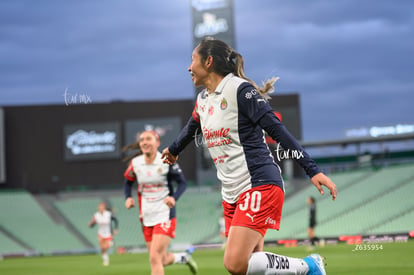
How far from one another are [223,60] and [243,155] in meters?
0.92

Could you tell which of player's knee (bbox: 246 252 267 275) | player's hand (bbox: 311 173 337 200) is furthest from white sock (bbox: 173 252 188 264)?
player's hand (bbox: 311 173 337 200)

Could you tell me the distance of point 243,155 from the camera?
610 centimetres

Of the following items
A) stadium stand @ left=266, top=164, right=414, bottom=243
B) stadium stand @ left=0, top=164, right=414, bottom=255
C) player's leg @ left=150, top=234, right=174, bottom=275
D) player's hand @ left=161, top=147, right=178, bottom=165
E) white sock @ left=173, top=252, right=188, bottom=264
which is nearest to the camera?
player's hand @ left=161, top=147, right=178, bottom=165

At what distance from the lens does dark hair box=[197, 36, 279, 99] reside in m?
6.34

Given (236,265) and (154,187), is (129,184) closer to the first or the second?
(154,187)

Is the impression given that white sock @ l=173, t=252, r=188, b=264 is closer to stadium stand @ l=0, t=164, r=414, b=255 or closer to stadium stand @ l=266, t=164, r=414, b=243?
stadium stand @ l=266, t=164, r=414, b=243

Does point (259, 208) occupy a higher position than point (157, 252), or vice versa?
point (259, 208)

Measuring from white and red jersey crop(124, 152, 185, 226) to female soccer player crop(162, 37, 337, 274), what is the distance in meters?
4.41

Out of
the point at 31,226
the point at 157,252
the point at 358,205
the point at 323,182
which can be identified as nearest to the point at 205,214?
the point at 358,205

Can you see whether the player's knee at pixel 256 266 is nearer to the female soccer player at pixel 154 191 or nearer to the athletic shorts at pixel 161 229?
the female soccer player at pixel 154 191

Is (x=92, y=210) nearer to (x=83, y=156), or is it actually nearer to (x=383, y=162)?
(x=83, y=156)

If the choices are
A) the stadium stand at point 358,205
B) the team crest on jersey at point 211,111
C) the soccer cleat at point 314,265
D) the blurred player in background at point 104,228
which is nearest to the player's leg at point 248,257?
the soccer cleat at point 314,265

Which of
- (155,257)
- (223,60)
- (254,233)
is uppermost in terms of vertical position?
(223,60)

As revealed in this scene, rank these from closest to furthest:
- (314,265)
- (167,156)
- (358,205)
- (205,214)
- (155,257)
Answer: (314,265), (167,156), (155,257), (358,205), (205,214)
